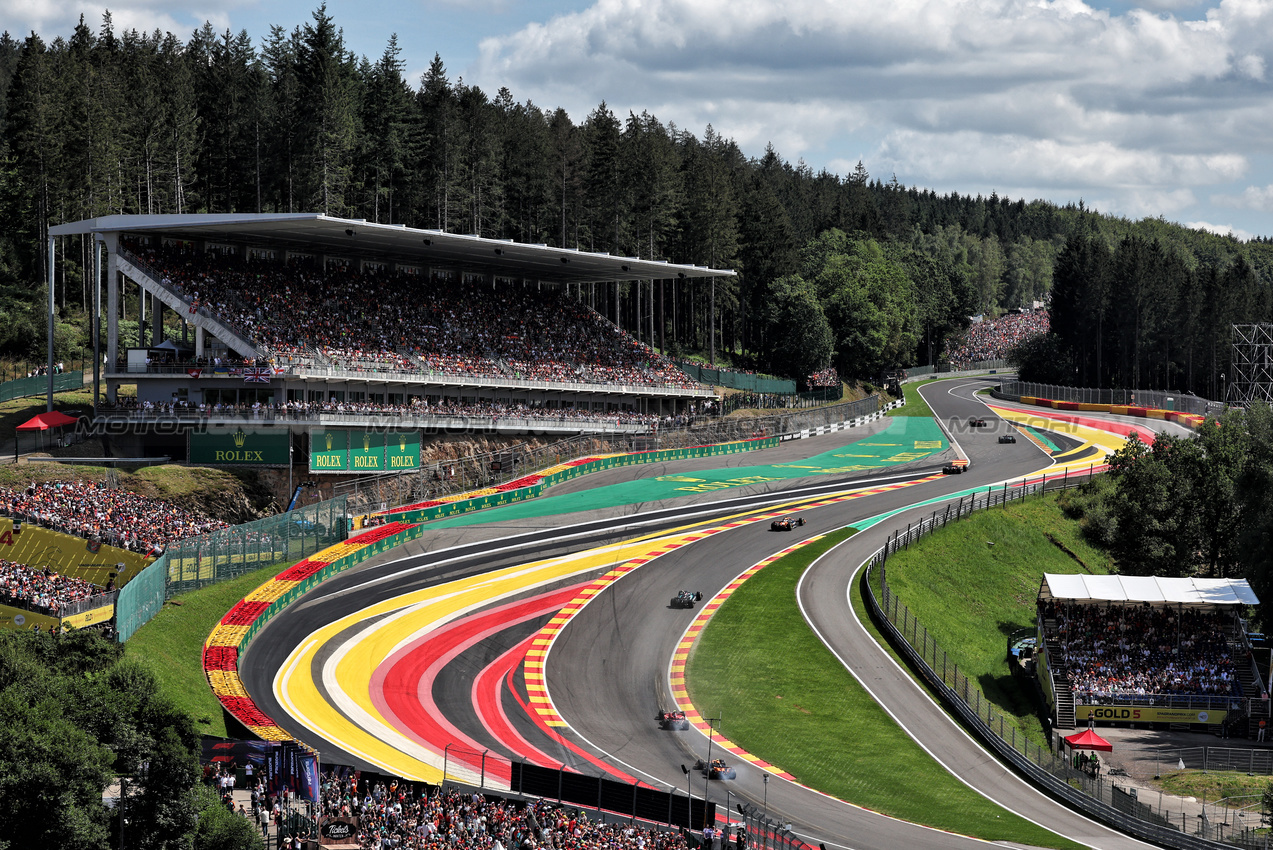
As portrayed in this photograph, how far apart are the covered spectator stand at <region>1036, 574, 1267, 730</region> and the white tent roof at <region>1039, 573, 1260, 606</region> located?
4 centimetres

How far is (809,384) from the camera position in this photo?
102812mm

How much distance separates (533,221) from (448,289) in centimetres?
2780

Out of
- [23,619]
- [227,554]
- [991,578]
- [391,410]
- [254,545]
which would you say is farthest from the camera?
[391,410]

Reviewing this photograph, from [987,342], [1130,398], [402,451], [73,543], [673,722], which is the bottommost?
[673,722]

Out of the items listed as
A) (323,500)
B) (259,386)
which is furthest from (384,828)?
(259,386)

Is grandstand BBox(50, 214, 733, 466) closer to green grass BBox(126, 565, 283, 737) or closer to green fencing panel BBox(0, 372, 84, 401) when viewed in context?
green fencing panel BBox(0, 372, 84, 401)

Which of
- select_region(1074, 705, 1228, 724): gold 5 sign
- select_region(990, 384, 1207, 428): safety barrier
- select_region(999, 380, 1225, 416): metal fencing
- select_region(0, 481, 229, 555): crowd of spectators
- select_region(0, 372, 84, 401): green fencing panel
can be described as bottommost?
select_region(1074, 705, 1228, 724): gold 5 sign

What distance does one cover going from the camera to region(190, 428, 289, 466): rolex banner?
59375 millimetres

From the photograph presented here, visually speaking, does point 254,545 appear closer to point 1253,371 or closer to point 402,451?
point 402,451

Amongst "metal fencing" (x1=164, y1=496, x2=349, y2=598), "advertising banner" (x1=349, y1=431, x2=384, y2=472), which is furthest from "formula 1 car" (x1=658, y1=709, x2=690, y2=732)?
"advertising banner" (x1=349, y1=431, x2=384, y2=472)

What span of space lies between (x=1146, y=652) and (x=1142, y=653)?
0.16 m

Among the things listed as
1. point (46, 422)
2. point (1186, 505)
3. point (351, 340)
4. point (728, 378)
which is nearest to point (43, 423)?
point (46, 422)

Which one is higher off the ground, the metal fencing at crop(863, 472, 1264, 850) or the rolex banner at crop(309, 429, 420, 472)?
the rolex banner at crop(309, 429, 420, 472)

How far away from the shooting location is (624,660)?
45.6m
